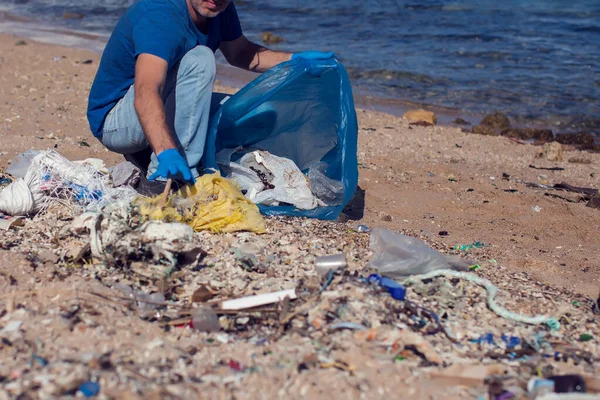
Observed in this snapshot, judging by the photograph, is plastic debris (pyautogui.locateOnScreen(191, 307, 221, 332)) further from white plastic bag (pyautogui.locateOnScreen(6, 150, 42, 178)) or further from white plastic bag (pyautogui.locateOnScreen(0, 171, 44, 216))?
white plastic bag (pyautogui.locateOnScreen(6, 150, 42, 178))

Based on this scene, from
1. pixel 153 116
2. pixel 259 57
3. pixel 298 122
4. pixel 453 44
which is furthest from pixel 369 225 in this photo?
pixel 453 44

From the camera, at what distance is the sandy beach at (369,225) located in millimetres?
2355

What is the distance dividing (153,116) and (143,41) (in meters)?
0.37

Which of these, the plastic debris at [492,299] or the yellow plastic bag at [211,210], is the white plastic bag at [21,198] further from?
the plastic debris at [492,299]

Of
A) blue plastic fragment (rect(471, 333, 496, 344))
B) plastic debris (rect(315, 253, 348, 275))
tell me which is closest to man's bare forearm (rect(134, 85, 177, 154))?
plastic debris (rect(315, 253, 348, 275))

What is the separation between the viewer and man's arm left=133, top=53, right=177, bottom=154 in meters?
3.31

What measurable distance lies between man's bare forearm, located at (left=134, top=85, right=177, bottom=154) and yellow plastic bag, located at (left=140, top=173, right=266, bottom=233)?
10.6 inches

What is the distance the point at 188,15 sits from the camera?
372cm

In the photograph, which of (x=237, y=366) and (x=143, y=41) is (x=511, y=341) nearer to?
(x=237, y=366)

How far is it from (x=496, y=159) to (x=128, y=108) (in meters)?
3.48

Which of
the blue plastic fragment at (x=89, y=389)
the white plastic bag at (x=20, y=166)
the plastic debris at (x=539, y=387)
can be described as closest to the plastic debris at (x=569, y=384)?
Answer: the plastic debris at (x=539, y=387)

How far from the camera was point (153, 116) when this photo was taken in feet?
10.9

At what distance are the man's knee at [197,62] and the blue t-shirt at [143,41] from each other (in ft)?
0.12

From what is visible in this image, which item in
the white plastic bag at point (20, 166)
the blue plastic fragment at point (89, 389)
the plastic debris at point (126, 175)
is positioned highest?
the plastic debris at point (126, 175)
